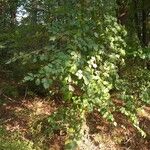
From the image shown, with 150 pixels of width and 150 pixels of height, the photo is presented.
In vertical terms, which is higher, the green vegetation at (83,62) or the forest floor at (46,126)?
the green vegetation at (83,62)

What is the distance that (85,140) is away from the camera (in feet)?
23.6

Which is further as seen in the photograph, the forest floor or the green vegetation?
the forest floor

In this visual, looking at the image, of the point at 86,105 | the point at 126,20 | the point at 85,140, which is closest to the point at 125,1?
the point at 126,20

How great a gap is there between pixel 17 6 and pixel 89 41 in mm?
6476

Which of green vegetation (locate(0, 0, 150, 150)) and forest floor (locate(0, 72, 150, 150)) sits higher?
green vegetation (locate(0, 0, 150, 150))

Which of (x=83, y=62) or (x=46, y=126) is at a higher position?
(x=83, y=62)

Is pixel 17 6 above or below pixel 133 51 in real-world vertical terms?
above

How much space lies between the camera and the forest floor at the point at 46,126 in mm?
7512

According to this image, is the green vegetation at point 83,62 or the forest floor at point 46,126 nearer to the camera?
the green vegetation at point 83,62

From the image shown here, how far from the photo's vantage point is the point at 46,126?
767cm

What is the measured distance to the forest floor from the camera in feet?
24.6

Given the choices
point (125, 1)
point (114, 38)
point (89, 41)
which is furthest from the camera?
point (125, 1)

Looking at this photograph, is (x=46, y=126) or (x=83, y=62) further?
(x=46, y=126)

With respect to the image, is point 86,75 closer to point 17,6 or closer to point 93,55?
point 93,55
